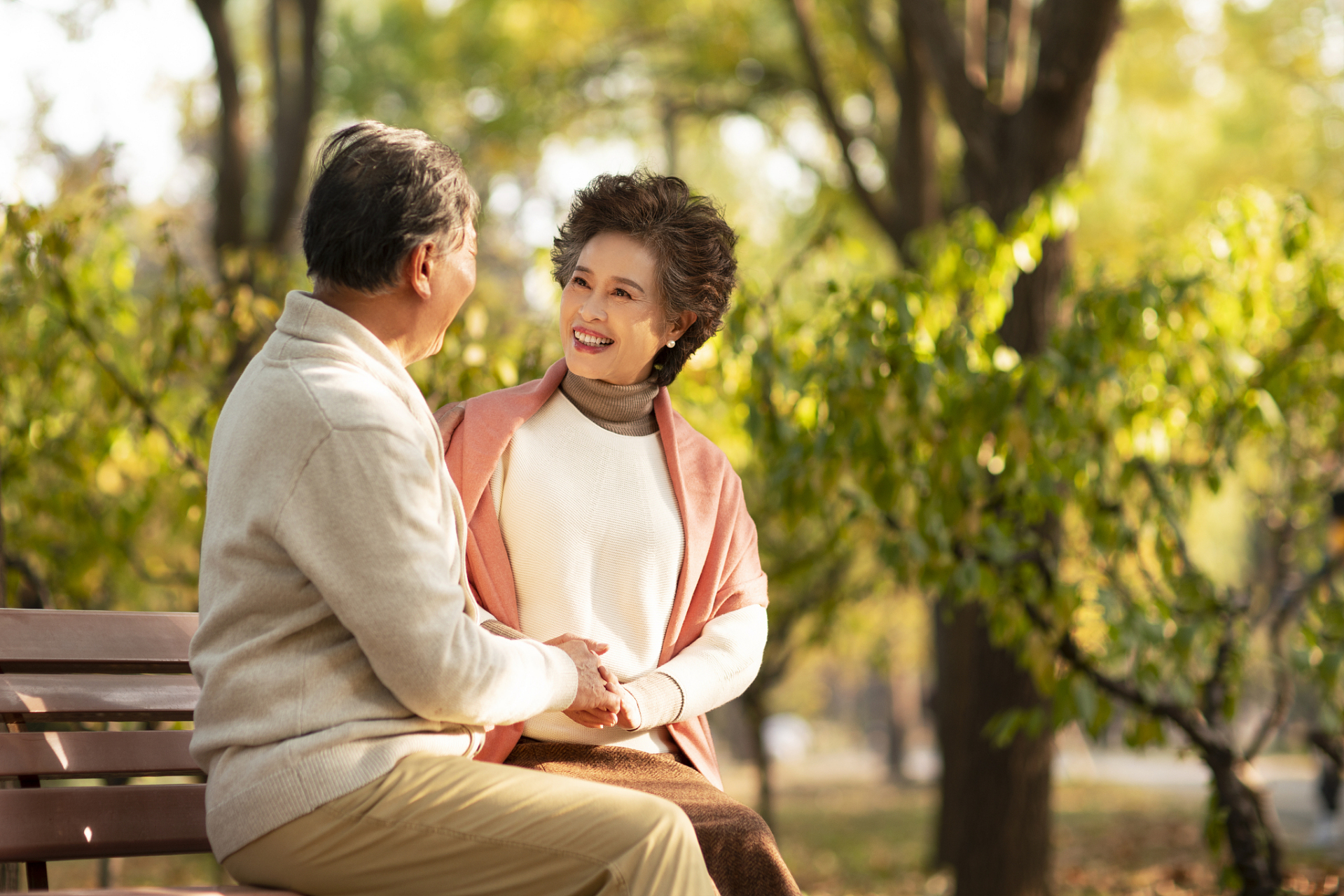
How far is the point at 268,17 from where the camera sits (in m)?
8.56

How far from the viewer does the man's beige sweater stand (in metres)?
1.86

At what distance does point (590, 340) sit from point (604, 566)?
47 centimetres

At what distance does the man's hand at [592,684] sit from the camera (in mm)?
2207

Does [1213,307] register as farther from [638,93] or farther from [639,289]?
[638,93]

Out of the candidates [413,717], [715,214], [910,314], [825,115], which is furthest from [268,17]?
[413,717]

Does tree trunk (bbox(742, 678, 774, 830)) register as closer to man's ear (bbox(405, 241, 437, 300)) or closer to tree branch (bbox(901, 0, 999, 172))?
tree branch (bbox(901, 0, 999, 172))

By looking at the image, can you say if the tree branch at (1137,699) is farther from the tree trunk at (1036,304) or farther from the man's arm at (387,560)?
the man's arm at (387,560)

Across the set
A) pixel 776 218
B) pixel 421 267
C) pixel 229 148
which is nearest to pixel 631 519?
pixel 421 267

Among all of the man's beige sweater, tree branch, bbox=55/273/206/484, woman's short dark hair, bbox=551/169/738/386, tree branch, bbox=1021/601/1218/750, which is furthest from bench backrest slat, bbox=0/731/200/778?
tree branch, bbox=1021/601/1218/750

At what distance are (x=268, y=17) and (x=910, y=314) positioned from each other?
636cm

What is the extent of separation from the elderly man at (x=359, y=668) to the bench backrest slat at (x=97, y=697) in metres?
0.75

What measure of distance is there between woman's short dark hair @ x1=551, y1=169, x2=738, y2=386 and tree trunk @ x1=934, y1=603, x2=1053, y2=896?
4.01 metres

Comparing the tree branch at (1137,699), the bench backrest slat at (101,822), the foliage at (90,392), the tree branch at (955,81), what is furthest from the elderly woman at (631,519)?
the tree branch at (955,81)

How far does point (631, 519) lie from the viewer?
257cm
